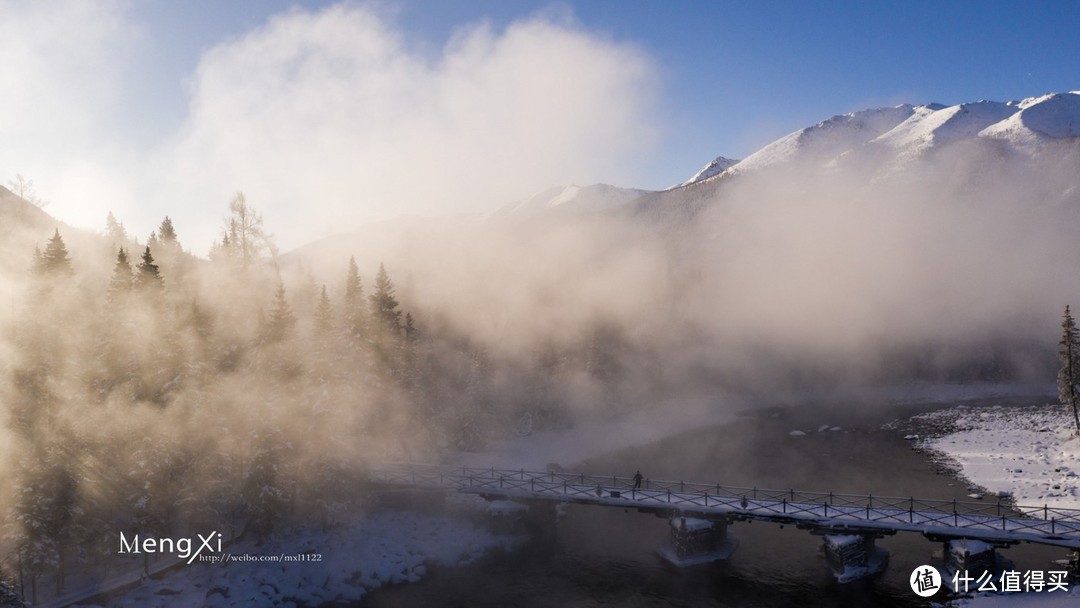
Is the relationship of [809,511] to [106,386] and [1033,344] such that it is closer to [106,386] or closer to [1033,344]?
[106,386]

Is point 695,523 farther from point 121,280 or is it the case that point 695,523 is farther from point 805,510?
point 121,280

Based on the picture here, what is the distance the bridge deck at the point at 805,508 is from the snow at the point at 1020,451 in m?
6.11

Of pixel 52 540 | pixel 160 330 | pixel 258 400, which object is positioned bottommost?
pixel 52 540

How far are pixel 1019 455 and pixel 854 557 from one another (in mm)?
36010

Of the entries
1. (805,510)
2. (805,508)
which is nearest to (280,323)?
(805,510)

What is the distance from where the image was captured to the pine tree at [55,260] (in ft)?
117

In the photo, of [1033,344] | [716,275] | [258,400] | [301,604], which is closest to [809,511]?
[301,604]

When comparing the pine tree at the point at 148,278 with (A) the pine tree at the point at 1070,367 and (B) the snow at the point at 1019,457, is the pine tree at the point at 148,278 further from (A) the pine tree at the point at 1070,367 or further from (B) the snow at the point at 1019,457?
(A) the pine tree at the point at 1070,367

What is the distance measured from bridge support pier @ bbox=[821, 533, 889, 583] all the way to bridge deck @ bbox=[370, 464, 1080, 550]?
62 cm

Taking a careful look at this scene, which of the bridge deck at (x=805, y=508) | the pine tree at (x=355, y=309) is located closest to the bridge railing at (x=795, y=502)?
the bridge deck at (x=805, y=508)

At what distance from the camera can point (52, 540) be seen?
2881cm

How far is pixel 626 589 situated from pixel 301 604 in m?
19.1

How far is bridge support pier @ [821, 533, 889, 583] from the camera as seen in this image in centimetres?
3447

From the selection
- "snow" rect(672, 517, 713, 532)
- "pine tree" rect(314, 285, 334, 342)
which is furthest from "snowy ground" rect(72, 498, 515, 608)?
"pine tree" rect(314, 285, 334, 342)
